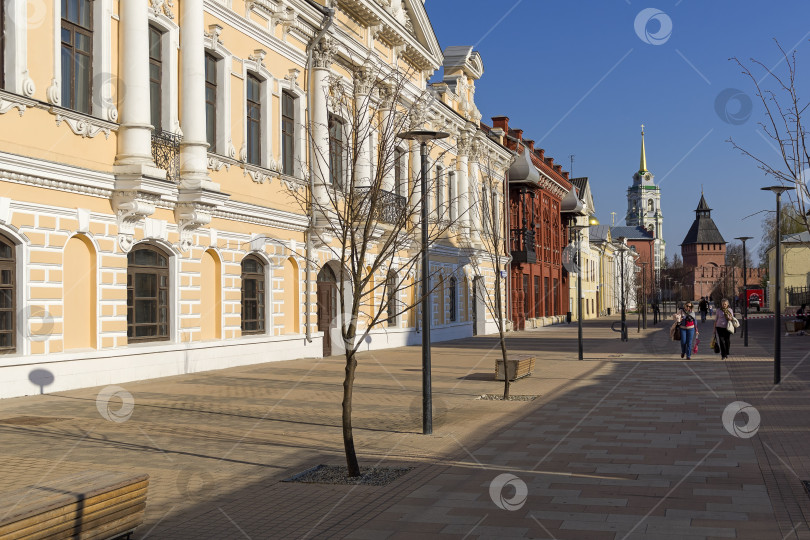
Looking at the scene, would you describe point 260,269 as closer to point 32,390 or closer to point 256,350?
point 256,350

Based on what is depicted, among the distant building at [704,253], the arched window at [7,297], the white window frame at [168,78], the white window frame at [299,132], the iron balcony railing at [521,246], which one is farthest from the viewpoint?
the distant building at [704,253]

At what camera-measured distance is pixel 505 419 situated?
12.5 metres

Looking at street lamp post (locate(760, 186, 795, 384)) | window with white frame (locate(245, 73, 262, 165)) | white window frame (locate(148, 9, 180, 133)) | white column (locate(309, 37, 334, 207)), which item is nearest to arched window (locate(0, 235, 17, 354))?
white window frame (locate(148, 9, 180, 133))

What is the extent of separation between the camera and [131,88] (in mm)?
16703

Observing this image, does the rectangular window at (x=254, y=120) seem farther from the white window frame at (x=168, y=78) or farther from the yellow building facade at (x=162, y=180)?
the white window frame at (x=168, y=78)

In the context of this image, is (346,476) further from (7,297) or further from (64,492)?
(7,297)

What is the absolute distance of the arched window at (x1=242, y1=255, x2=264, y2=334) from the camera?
21.9m

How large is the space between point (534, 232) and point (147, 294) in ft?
118

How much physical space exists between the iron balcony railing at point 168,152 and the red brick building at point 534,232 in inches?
953

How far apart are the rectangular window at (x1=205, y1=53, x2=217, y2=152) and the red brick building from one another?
22.1m

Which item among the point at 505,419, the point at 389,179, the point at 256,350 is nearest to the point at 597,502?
the point at 505,419

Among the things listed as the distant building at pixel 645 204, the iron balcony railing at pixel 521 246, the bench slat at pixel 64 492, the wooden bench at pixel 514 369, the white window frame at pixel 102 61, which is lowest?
the wooden bench at pixel 514 369

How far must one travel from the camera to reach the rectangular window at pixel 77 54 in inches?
613

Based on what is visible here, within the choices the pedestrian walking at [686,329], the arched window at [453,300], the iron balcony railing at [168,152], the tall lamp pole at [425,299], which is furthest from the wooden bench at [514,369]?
the arched window at [453,300]
